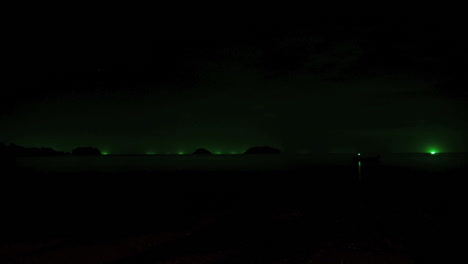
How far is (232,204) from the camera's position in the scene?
19328 mm

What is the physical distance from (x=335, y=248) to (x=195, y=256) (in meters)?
4.54

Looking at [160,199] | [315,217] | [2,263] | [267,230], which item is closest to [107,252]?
[2,263]


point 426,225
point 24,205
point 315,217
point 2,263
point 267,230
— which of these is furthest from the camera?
point 24,205

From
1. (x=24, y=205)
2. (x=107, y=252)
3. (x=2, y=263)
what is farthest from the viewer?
(x=24, y=205)

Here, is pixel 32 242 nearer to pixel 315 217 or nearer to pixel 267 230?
pixel 267 230

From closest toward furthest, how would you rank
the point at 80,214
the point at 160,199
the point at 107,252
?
1. the point at 107,252
2. the point at 80,214
3. the point at 160,199

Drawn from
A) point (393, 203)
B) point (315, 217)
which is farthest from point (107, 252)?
point (393, 203)

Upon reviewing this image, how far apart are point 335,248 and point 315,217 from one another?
5.05 m

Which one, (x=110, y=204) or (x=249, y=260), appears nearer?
(x=249, y=260)

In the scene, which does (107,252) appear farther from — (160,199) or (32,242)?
(160,199)

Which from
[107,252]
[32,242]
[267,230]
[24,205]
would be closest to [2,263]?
[32,242]

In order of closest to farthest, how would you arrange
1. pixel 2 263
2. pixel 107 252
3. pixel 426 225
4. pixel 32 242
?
pixel 2 263, pixel 107 252, pixel 32 242, pixel 426 225

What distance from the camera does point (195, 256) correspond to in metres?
8.98

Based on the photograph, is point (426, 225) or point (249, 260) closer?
point (249, 260)
